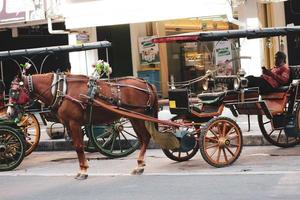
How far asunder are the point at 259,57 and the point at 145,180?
23.8ft

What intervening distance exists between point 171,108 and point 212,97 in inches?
27.5

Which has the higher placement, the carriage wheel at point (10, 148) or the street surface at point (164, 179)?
the carriage wheel at point (10, 148)

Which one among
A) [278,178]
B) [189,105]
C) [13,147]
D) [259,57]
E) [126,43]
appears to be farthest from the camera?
[126,43]

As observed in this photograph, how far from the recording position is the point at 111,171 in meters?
9.81

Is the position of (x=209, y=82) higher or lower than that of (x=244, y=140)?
higher

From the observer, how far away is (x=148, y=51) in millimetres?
18484

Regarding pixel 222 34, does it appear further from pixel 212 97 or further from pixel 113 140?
pixel 113 140

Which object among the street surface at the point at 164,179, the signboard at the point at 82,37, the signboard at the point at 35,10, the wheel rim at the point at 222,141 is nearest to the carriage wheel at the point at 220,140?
the wheel rim at the point at 222,141

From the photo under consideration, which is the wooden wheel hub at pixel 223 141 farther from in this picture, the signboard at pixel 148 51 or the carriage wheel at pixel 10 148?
the signboard at pixel 148 51

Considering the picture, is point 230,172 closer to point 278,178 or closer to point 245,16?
point 278,178

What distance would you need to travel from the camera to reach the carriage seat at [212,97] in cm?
976

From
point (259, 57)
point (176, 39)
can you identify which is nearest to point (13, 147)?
point (176, 39)

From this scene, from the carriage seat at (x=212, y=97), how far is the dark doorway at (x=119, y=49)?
350 inches

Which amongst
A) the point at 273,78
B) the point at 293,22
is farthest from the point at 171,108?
the point at 293,22
